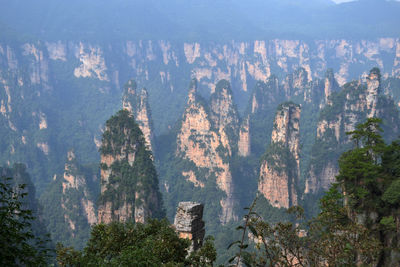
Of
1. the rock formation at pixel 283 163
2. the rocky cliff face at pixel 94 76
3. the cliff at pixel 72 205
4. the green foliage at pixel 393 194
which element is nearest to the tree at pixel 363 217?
the green foliage at pixel 393 194

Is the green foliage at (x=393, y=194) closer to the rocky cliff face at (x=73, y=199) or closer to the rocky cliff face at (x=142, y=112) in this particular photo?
the rocky cliff face at (x=73, y=199)

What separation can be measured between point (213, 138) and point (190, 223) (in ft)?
222

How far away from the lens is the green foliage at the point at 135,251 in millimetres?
11344

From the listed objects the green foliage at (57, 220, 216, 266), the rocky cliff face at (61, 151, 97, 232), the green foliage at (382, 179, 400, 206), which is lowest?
the green foliage at (57, 220, 216, 266)

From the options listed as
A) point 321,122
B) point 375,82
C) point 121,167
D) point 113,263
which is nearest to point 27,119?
point 121,167

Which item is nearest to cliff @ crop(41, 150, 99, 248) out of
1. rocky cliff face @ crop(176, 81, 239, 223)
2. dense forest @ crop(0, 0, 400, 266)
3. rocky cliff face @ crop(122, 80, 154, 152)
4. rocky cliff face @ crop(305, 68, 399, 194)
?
dense forest @ crop(0, 0, 400, 266)

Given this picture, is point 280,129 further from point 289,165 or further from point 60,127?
point 60,127

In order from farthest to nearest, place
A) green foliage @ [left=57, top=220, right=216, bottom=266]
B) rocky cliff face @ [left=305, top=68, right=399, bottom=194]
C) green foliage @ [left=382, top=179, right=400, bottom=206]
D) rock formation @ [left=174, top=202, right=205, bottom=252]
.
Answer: rocky cliff face @ [left=305, top=68, right=399, bottom=194]
green foliage @ [left=382, top=179, right=400, bottom=206]
rock formation @ [left=174, top=202, right=205, bottom=252]
green foliage @ [left=57, top=220, right=216, bottom=266]

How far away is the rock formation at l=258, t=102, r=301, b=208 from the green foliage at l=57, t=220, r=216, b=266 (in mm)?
47293

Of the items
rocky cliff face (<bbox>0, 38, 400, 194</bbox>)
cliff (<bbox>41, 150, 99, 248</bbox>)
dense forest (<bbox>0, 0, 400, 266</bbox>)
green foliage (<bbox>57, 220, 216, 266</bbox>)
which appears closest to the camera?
green foliage (<bbox>57, 220, 216, 266</bbox>)

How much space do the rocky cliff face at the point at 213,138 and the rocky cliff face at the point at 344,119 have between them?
19033mm

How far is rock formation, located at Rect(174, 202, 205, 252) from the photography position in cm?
1722

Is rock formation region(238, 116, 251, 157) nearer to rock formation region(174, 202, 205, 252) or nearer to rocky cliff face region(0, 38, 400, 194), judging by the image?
rocky cliff face region(0, 38, 400, 194)

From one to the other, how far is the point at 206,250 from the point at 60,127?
135m
